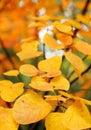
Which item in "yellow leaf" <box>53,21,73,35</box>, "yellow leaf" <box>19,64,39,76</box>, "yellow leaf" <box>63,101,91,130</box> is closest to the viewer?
"yellow leaf" <box>63,101,91,130</box>

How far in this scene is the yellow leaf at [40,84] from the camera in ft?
2.41

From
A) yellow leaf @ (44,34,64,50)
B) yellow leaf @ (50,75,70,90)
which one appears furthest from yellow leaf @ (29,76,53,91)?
yellow leaf @ (44,34,64,50)

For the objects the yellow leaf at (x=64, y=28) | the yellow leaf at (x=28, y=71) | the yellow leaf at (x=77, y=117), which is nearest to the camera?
the yellow leaf at (x=77, y=117)

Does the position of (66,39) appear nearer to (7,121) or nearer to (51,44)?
(51,44)

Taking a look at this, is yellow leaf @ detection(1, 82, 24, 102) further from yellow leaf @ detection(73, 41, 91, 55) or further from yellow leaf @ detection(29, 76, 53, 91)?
yellow leaf @ detection(73, 41, 91, 55)

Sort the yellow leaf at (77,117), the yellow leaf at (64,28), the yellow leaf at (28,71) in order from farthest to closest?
1. the yellow leaf at (64,28)
2. the yellow leaf at (28,71)
3. the yellow leaf at (77,117)

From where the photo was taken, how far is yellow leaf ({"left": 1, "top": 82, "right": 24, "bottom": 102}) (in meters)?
0.76

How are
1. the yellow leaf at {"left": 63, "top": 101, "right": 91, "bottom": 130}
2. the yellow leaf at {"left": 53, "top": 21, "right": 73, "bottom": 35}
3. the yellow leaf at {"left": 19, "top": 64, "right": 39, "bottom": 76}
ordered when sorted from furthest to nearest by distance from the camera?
the yellow leaf at {"left": 53, "top": 21, "right": 73, "bottom": 35}
the yellow leaf at {"left": 19, "top": 64, "right": 39, "bottom": 76}
the yellow leaf at {"left": 63, "top": 101, "right": 91, "bottom": 130}

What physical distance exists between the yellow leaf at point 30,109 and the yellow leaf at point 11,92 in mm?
39

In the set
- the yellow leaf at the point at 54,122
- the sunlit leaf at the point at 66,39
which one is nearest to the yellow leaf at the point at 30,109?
the yellow leaf at the point at 54,122

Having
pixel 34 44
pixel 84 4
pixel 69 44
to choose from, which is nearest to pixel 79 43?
pixel 69 44

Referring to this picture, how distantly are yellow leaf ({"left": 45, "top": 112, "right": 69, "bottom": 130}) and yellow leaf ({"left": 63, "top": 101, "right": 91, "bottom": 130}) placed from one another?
0.02 m

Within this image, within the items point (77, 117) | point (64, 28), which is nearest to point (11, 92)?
point (77, 117)

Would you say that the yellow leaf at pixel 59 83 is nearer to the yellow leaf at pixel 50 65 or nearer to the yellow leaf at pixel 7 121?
the yellow leaf at pixel 50 65
